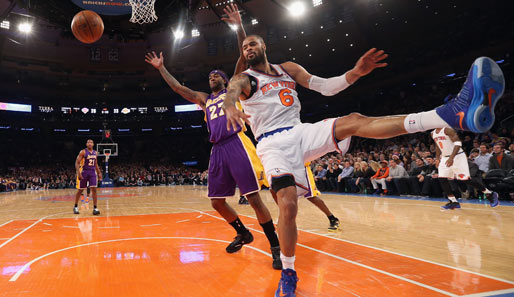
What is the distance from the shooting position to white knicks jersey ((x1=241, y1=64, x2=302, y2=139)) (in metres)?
2.75

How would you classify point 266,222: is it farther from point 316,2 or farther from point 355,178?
point 316,2

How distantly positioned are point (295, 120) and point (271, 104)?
248mm

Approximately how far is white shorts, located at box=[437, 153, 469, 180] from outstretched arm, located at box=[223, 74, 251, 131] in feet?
17.9

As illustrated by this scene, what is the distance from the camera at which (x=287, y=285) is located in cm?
213

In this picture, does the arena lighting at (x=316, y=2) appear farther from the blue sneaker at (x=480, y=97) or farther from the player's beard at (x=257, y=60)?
the blue sneaker at (x=480, y=97)

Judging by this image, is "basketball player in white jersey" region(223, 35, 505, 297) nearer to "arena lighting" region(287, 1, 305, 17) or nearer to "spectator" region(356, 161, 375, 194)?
"spectator" region(356, 161, 375, 194)

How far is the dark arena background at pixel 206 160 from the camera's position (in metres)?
2.77

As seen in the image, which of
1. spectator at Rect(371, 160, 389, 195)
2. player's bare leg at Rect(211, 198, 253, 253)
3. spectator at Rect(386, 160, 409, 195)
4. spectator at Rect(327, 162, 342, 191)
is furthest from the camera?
spectator at Rect(327, 162, 342, 191)

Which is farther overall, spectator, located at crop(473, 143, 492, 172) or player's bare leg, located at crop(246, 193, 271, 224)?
spectator, located at crop(473, 143, 492, 172)

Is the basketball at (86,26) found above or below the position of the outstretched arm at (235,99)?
above

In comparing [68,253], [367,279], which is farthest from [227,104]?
[68,253]

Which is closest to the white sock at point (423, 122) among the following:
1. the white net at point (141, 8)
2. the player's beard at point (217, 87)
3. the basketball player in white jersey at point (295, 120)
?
the basketball player in white jersey at point (295, 120)

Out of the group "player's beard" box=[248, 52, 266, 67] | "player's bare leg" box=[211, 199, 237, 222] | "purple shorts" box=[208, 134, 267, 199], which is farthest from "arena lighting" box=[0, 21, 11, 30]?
"player's beard" box=[248, 52, 266, 67]

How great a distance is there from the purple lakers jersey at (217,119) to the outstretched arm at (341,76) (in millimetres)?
987
